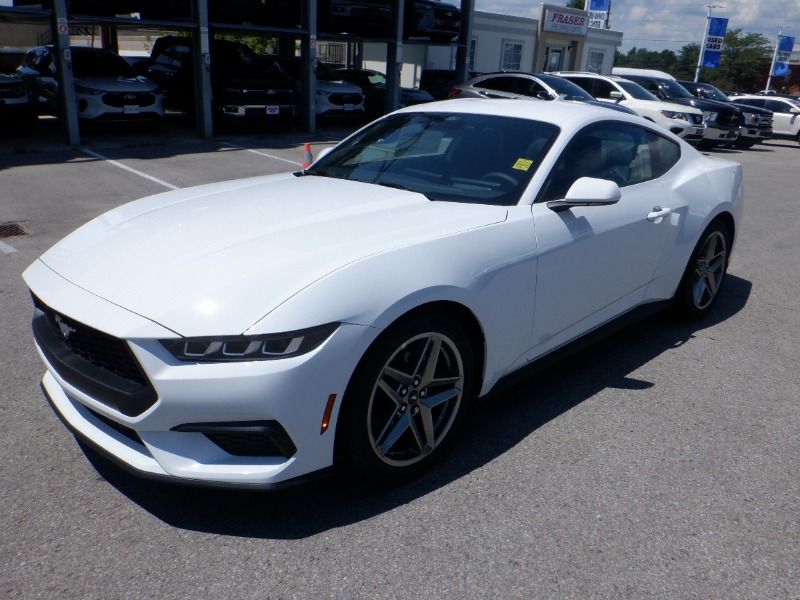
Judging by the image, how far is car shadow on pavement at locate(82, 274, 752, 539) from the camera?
9.12 ft

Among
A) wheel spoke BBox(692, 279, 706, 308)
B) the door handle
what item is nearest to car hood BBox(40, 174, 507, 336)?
the door handle

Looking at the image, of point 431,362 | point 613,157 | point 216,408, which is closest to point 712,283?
point 613,157

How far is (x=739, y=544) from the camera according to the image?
2.76 metres

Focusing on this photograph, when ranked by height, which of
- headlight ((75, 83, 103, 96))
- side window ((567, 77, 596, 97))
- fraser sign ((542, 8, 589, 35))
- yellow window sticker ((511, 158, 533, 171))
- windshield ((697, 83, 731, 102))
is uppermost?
fraser sign ((542, 8, 589, 35))

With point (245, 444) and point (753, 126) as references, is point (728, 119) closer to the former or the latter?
point (753, 126)

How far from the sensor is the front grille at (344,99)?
696 inches

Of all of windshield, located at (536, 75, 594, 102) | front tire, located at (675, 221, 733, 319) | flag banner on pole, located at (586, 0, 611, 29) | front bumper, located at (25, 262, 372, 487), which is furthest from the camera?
flag banner on pole, located at (586, 0, 611, 29)

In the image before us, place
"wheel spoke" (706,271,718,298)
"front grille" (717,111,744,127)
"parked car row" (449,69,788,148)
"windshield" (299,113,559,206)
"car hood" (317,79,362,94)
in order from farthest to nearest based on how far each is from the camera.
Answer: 1. "front grille" (717,111,744,127)
2. "car hood" (317,79,362,94)
3. "parked car row" (449,69,788,148)
4. "wheel spoke" (706,271,718,298)
5. "windshield" (299,113,559,206)

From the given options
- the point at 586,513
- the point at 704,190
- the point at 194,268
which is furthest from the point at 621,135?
the point at 194,268

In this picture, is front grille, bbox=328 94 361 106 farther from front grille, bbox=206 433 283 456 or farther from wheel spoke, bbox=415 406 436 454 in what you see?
front grille, bbox=206 433 283 456

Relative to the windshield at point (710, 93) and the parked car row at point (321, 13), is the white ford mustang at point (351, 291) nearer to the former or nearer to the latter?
the parked car row at point (321, 13)

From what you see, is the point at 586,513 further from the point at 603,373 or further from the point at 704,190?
the point at 704,190

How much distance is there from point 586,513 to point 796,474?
1134 mm

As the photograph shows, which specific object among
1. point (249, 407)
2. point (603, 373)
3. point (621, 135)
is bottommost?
point (603, 373)
